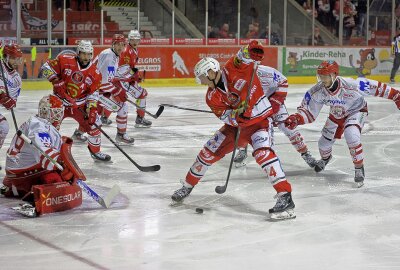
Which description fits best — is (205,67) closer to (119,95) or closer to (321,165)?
(321,165)

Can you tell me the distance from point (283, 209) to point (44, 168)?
169cm

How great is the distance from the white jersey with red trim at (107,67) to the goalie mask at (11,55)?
164 centimetres

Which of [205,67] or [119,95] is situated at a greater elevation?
[205,67]

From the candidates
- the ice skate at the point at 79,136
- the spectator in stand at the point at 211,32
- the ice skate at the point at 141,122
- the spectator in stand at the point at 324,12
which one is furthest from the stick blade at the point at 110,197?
the spectator in stand at the point at 324,12

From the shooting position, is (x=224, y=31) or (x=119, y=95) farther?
(x=224, y=31)

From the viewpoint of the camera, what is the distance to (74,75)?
23.7 ft

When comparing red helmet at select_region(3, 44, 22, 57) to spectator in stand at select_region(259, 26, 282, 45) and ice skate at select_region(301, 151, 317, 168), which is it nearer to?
ice skate at select_region(301, 151, 317, 168)

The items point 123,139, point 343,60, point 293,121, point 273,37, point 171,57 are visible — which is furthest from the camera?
point 343,60

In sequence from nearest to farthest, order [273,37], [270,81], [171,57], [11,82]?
[270,81] → [11,82] → [171,57] → [273,37]

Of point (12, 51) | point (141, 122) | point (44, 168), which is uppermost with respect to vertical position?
point (12, 51)

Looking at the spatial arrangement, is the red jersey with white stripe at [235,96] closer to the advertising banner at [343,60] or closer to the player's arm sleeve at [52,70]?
the player's arm sleeve at [52,70]

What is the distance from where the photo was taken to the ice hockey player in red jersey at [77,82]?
7.21m

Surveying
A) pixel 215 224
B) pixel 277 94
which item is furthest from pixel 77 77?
pixel 215 224

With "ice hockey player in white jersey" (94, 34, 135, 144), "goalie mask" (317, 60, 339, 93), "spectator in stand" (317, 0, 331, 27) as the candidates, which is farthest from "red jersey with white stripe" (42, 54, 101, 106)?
"spectator in stand" (317, 0, 331, 27)
